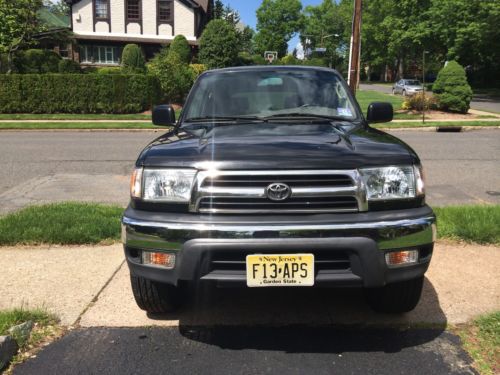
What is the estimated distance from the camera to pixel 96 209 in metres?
6.42

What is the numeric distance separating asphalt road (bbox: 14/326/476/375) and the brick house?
1434 inches

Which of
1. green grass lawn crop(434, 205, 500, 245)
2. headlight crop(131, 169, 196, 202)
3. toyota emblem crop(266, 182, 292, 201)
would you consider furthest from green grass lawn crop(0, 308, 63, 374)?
green grass lawn crop(434, 205, 500, 245)

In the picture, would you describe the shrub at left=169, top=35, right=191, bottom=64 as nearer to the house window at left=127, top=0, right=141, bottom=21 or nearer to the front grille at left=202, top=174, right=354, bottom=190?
the house window at left=127, top=0, right=141, bottom=21

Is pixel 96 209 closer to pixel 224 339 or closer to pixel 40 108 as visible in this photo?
pixel 224 339

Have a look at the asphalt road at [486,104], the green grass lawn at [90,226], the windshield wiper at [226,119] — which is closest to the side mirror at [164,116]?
the windshield wiper at [226,119]

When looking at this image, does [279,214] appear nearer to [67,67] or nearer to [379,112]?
[379,112]

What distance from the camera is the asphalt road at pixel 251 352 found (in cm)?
313

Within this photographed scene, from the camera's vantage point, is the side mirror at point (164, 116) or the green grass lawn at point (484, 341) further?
the side mirror at point (164, 116)

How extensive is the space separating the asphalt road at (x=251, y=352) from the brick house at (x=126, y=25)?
36430mm

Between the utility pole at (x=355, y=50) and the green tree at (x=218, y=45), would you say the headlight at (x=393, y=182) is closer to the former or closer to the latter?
the utility pole at (x=355, y=50)

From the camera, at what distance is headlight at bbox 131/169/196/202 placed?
318 cm

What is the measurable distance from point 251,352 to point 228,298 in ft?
2.93

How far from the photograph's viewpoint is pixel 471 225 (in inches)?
222

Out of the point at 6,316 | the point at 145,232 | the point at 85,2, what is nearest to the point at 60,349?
the point at 6,316
